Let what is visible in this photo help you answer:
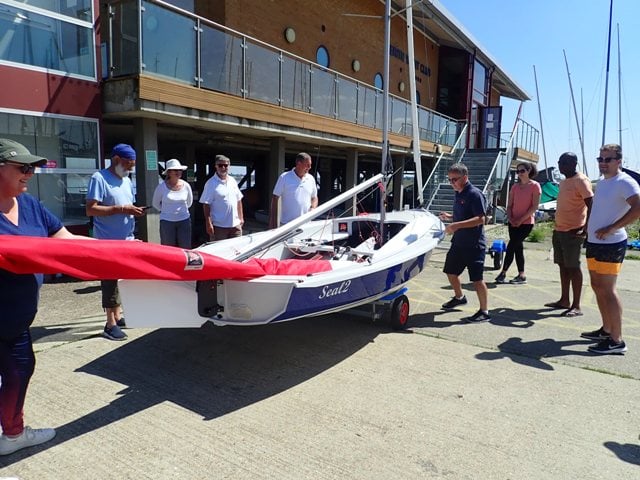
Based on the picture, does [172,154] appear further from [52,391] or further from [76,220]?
[52,391]

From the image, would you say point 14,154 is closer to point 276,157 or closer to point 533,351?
point 533,351

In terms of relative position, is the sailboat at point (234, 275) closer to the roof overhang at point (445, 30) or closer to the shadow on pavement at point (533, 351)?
the shadow on pavement at point (533, 351)

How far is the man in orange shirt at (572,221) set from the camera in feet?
17.6

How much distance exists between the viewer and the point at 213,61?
807cm

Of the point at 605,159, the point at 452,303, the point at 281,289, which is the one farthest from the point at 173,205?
the point at 605,159

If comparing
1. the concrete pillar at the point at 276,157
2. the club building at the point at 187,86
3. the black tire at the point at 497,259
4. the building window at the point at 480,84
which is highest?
the building window at the point at 480,84

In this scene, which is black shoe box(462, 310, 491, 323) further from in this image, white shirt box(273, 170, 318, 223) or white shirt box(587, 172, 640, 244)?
white shirt box(273, 170, 318, 223)

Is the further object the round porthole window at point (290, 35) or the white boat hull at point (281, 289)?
the round porthole window at point (290, 35)

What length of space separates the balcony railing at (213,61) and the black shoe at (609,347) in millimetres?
6698

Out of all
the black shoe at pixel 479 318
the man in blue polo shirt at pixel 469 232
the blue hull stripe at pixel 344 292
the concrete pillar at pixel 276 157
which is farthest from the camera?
the concrete pillar at pixel 276 157

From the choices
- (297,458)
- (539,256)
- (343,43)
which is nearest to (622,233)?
(297,458)

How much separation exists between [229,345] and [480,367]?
2.18m

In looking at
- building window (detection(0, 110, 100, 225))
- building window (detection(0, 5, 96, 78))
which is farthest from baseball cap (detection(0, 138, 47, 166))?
building window (detection(0, 5, 96, 78))

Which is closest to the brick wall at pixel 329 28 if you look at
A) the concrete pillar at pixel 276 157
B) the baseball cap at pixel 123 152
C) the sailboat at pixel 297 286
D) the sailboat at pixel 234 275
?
the concrete pillar at pixel 276 157
